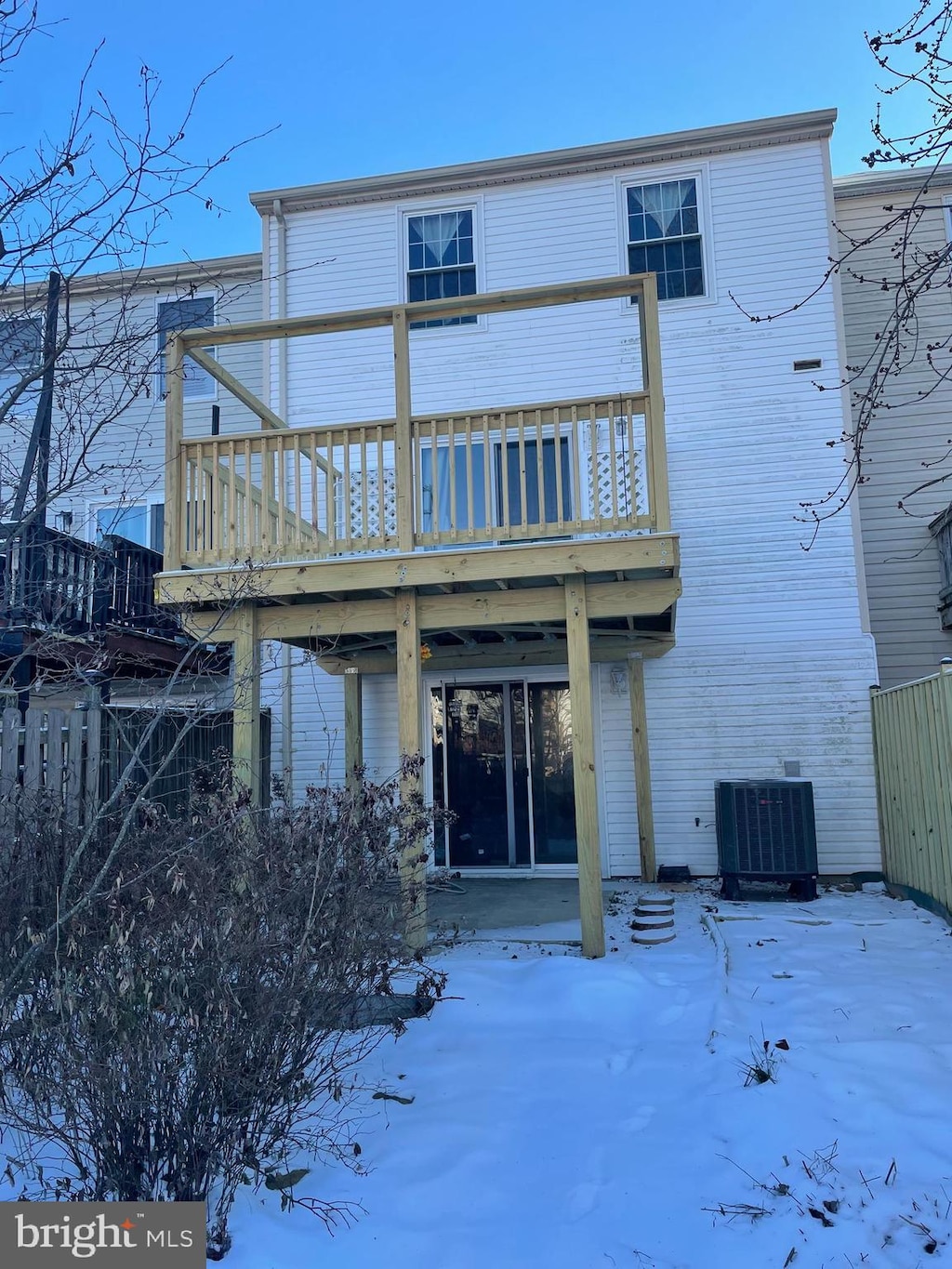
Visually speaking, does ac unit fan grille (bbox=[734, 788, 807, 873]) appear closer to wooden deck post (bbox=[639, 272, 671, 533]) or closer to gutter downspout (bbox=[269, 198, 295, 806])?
wooden deck post (bbox=[639, 272, 671, 533])

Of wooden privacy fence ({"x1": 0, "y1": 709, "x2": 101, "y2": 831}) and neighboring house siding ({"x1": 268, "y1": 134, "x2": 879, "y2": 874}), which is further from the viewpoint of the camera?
neighboring house siding ({"x1": 268, "y1": 134, "x2": 879, "y2": 874})

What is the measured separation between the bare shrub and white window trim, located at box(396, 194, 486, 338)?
793 centimetres

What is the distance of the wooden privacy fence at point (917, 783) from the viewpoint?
6.57 metres

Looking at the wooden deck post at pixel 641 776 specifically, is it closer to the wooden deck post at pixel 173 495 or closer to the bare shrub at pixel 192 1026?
the wooden deck post at pixel 173 495

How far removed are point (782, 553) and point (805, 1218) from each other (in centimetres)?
748

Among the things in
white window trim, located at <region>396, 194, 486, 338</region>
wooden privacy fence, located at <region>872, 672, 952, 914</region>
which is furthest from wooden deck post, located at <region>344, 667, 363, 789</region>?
wooden privacy fence, located at <region>872, 672, 952, 914</region>

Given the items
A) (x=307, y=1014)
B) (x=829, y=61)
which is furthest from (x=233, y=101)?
(x=307, y=1014)

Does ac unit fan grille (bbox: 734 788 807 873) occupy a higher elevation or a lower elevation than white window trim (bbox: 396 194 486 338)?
lower

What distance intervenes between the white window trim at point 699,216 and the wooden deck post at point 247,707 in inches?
236

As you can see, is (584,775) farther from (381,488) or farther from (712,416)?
(712,416)

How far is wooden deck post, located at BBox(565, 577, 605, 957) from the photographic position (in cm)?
595

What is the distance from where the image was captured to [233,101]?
4.64 metres

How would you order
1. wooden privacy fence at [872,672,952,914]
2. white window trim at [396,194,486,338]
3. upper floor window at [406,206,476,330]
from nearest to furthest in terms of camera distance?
wooden privacy fence at [872,672,952,914], white window trim at [396,194,486,338], upper floor window at [406,206,476,330]

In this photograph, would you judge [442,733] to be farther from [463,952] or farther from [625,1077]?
[625,1077]
